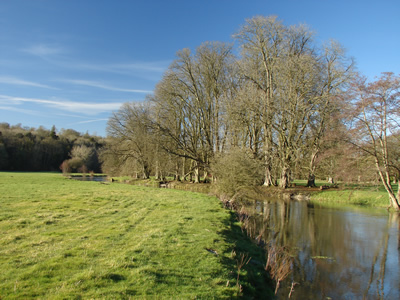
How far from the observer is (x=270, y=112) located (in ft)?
93.4

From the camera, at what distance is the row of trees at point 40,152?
227 ft

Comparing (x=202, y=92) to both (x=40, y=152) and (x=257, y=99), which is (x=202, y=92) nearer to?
(x=257, y=99)

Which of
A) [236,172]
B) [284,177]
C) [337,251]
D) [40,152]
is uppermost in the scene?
[40,152]

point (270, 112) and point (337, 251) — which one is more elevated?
point (270, 112)

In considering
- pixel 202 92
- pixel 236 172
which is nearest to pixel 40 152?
pixel 202 92

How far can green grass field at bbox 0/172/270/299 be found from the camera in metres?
5.00

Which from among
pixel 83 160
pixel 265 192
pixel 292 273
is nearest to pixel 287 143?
pixel 265 192

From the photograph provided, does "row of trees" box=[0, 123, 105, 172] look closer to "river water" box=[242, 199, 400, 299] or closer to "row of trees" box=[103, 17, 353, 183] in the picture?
"row of trees" box=[103, 17, 353, 183]

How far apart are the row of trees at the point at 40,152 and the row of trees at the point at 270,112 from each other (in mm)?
39873

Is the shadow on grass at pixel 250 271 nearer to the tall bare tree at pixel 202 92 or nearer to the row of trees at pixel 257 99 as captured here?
the row of trees at pixel 257 99

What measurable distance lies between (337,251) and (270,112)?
19.2 meters

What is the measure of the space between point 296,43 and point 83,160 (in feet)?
198

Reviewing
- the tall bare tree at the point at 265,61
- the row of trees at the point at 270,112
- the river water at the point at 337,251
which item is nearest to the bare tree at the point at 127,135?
the row of trees at the point at 270,112

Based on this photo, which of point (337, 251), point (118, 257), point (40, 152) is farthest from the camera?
point (40, 152)
